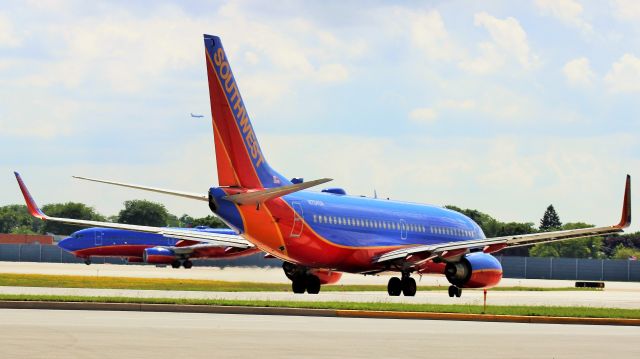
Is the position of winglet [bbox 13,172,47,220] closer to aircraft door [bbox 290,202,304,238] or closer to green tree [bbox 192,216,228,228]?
aircraft door [bbox 290,202,304,238]

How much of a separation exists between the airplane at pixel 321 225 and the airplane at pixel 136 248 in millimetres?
42693

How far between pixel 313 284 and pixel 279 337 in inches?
849

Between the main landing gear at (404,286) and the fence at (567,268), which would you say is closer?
the main landing gear at (404,286)

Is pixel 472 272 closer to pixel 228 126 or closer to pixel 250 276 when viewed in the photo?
pixel 228 126

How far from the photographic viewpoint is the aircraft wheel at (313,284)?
1613 inches

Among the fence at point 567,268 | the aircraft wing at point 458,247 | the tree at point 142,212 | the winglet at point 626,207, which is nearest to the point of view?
the winglet at point 626,207

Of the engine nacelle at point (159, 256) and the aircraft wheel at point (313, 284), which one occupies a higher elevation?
the engine nacelle at point (159, 256)

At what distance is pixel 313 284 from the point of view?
41.0 m

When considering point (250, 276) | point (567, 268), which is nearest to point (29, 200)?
point (250, 276)

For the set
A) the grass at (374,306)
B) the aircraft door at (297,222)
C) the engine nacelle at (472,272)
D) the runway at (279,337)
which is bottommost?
the runway at (279,337)

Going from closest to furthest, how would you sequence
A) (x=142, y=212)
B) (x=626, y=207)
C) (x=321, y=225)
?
(x=626, y=207) → (x=321, y=225) → (x=142, y=212)

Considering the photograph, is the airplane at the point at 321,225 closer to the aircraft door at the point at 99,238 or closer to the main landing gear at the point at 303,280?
the main landing gear at the point at 303,280

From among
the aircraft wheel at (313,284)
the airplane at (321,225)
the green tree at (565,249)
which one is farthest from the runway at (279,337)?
the green tree at (565,249)

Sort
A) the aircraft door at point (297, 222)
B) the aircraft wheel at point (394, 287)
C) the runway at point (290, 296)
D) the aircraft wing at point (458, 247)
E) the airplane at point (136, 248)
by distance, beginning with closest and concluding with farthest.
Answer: the runway at point (290, 296) < the aircraft door at point (297, 222) < the aircraft wing at point (458, 247) < the aircraft wheel at point (394, 287) < the airplane at point (136, 248)
